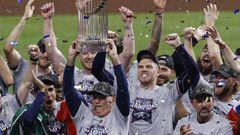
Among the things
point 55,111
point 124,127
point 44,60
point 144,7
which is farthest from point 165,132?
point 144,7

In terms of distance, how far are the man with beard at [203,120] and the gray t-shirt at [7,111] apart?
5.39 feet

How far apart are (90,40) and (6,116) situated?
119cm

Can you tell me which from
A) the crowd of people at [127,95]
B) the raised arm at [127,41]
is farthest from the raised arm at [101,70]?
the raised arm at [127,41]

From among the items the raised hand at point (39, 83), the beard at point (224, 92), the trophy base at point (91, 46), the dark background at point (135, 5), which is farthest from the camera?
the dark background at point (135, 5)

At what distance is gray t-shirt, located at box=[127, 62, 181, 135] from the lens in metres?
8.67

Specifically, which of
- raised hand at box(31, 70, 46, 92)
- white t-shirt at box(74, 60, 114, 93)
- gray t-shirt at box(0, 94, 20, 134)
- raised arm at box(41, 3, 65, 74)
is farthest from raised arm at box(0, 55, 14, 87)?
raised hand at box(31, 70, 46, 92)

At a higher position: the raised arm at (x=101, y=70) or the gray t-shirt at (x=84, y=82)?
the raised arm at (x=101, y=70)

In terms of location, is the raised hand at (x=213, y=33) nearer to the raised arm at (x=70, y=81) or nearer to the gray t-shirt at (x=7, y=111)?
the raised arm at (x=70, y=81)

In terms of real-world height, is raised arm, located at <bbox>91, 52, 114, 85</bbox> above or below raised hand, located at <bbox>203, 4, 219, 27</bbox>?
below

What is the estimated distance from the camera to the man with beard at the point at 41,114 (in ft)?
27.5

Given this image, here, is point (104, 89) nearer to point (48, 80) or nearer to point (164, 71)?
point (48, 80)

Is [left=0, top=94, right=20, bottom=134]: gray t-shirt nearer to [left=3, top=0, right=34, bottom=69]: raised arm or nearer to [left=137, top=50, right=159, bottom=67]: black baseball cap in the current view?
[left=3, top=0, right=34, bottom=69]: raised arm

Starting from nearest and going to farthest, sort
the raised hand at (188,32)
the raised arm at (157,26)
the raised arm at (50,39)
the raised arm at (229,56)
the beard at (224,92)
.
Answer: the beard at (224,92) → the raised hand at (188,32) → the raised arm at (229,56) → the raised arm at (157,26) → the raised arm at (50,39)

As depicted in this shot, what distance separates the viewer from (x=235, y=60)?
9.28m
